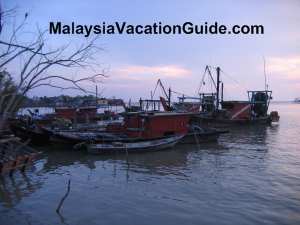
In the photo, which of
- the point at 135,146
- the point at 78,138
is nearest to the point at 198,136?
the point at 135,146

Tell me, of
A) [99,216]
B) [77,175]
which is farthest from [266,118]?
[99,216]

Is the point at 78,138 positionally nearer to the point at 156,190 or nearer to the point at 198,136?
the point at 198,136

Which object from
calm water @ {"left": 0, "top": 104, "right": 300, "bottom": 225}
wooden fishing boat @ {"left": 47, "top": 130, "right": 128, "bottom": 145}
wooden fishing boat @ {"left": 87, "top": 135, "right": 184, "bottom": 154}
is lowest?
calm water @ {"left": 0, "top": 104, "right": 300, "bottom": 225}

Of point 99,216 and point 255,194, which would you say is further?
point 255,194

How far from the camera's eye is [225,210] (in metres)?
11.8

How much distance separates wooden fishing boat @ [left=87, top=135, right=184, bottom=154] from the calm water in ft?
1.71

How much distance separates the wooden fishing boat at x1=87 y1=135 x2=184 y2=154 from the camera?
21.8 meters

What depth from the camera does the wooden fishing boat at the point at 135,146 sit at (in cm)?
2175

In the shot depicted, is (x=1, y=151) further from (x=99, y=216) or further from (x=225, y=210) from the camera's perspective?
(x=225, y=210)

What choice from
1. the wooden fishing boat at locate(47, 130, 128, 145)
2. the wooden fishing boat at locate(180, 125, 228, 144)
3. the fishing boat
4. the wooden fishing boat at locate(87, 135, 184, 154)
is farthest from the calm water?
the fishing boat

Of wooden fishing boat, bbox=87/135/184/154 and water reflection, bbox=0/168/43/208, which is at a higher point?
wooden fishing boat, bbox=87/135/184/154

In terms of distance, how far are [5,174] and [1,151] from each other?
3.15 feet

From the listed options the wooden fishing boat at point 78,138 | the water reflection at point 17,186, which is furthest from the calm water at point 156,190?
the wooden fishing boat at point 78,138

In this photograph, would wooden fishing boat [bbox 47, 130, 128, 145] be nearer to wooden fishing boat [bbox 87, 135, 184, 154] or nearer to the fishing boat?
A: wooden fishing boat [bbox 87, 135, 184, 154]
